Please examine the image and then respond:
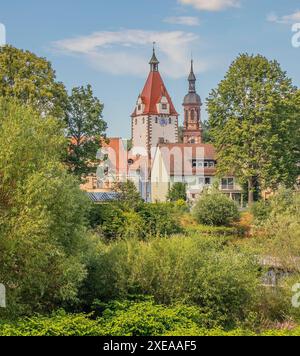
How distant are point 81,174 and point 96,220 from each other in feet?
25.5

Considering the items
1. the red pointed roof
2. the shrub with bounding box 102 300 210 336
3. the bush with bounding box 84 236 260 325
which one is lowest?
the shrub with bounding box 102 300 210 336

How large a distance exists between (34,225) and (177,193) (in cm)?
4106

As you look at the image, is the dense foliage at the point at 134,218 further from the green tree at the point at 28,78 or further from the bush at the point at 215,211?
the green tree at the point at 28,78

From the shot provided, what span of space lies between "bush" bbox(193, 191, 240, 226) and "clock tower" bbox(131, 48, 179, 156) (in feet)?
125

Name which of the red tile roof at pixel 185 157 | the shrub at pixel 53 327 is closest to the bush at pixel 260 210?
the red tile roof at pixel 185 157

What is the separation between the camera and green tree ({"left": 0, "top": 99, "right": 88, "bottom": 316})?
20141 mm

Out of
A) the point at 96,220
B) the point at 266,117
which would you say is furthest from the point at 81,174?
the point at 266,117

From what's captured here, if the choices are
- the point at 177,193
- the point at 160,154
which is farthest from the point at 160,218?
the point at 160,154

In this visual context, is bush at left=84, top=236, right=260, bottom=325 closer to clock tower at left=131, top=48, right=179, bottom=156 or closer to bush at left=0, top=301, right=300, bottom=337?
bush at left=0, top=301, right=300, bottom=337

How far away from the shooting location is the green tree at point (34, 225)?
20.1m

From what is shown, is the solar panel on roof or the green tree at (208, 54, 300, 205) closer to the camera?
the solar panel on roof

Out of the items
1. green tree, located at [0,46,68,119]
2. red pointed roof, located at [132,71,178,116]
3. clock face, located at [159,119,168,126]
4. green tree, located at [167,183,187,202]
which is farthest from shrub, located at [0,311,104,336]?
red pointed roof, located at [132,71,178,116]

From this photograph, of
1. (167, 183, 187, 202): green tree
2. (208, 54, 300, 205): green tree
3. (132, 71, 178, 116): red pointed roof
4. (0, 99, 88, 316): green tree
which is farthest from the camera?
(132, 71, 178, 116): red pointed roof

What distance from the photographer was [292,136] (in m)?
51.8
